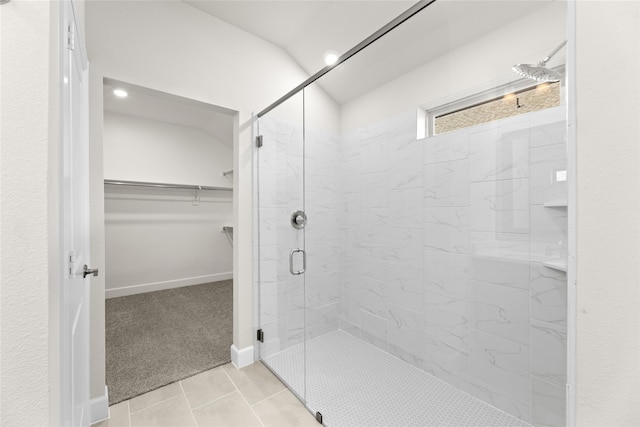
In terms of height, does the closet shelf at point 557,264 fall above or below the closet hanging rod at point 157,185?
below

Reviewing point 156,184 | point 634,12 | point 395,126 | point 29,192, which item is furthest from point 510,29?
point 156,184

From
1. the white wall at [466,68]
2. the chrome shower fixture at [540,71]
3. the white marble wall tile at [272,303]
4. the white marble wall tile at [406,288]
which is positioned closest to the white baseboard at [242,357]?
the white marble wall tile at [272,303]

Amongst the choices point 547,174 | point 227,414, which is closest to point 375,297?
point 227,414

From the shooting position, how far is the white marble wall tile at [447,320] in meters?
1.53

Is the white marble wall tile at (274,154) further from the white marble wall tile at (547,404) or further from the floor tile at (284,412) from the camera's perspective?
the white marble wall tile at (547,404)

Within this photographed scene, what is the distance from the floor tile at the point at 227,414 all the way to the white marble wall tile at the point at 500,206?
65.4 inches

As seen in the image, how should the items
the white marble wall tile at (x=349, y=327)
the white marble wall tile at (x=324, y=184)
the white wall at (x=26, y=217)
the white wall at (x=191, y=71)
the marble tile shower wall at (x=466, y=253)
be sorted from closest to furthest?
the white wall at (x=26, y=217)
the marble tile shower wall at (x=466, y=253)
the white wall at (x=191, y=71)
the white marble wall tile at (x=324, y=184)
the white marble wall tile at (x=349, y=327)

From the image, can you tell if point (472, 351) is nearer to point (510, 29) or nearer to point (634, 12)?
point (634, 12)

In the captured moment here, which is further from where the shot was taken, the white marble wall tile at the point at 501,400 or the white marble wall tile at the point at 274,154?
the white marble wall tile at the point at 274,154

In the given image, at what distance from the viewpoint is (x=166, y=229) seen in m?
3.67

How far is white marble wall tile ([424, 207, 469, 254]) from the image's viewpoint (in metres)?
1.53

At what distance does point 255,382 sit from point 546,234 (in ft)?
6.20

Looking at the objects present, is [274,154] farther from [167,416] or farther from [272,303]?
[167,416]

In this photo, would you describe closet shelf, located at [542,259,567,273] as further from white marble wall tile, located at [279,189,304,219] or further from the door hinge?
the door hinge
